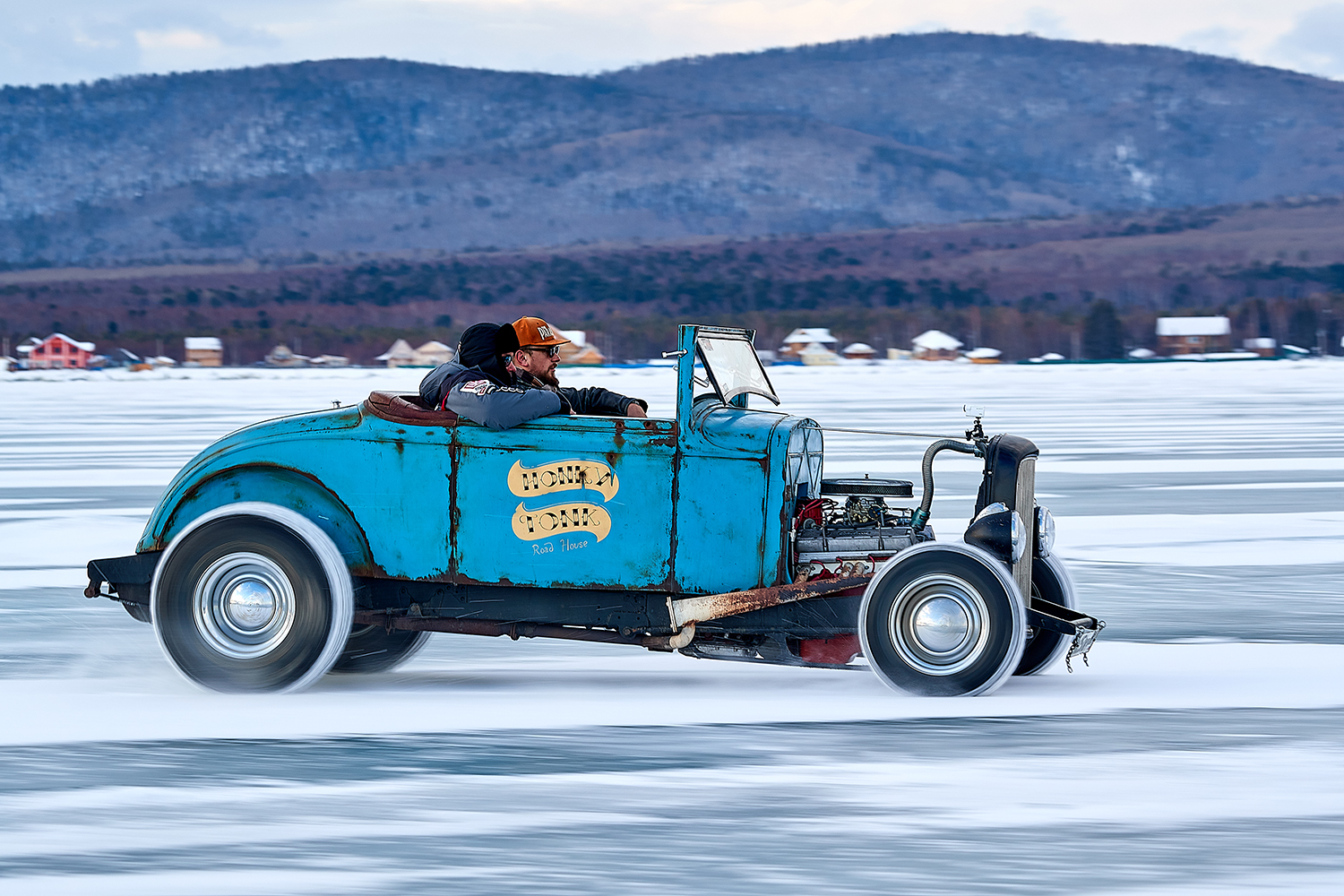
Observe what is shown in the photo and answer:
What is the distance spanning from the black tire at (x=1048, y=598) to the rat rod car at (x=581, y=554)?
7.2 inches

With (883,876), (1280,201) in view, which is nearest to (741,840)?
(883,876)

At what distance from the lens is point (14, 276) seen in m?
193

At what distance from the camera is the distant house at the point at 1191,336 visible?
389ft

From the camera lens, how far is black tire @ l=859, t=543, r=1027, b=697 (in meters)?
5.98

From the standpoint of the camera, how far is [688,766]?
528cm

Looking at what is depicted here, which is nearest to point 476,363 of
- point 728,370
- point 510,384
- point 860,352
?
point 510,384

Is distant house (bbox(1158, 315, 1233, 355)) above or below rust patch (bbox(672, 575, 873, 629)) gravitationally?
above

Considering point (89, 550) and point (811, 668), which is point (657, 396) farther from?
point (811, 668)

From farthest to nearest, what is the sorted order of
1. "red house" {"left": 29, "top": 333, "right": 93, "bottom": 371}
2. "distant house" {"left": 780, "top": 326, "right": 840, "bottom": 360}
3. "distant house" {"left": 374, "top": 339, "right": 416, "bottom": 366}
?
"distant house" {"left": 374, "top": 339, "right": 416, "bottom": 366} < "distant house" {"left": 780, "top": 326, "right": 840, "bottom": 360} < "red house" {"left": 29, "top": 333, "right": 93, "bottom": 371}

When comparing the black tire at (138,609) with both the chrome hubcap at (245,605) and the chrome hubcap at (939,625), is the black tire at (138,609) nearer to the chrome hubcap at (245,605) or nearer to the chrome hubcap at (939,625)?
the chrome hubcap at (245,605)

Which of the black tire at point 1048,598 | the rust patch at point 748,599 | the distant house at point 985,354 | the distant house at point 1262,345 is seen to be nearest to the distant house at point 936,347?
the distant house at point 985,354

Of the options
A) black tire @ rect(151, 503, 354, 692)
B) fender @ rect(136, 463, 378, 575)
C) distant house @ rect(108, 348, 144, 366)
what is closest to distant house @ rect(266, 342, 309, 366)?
distant house @ rect(108, 348, 144, 366)

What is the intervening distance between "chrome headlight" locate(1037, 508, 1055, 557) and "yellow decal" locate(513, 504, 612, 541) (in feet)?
5.62

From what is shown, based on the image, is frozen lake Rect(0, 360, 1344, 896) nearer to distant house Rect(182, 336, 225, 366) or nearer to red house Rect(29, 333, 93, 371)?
red house Rect(29, 333, 93, 371)
